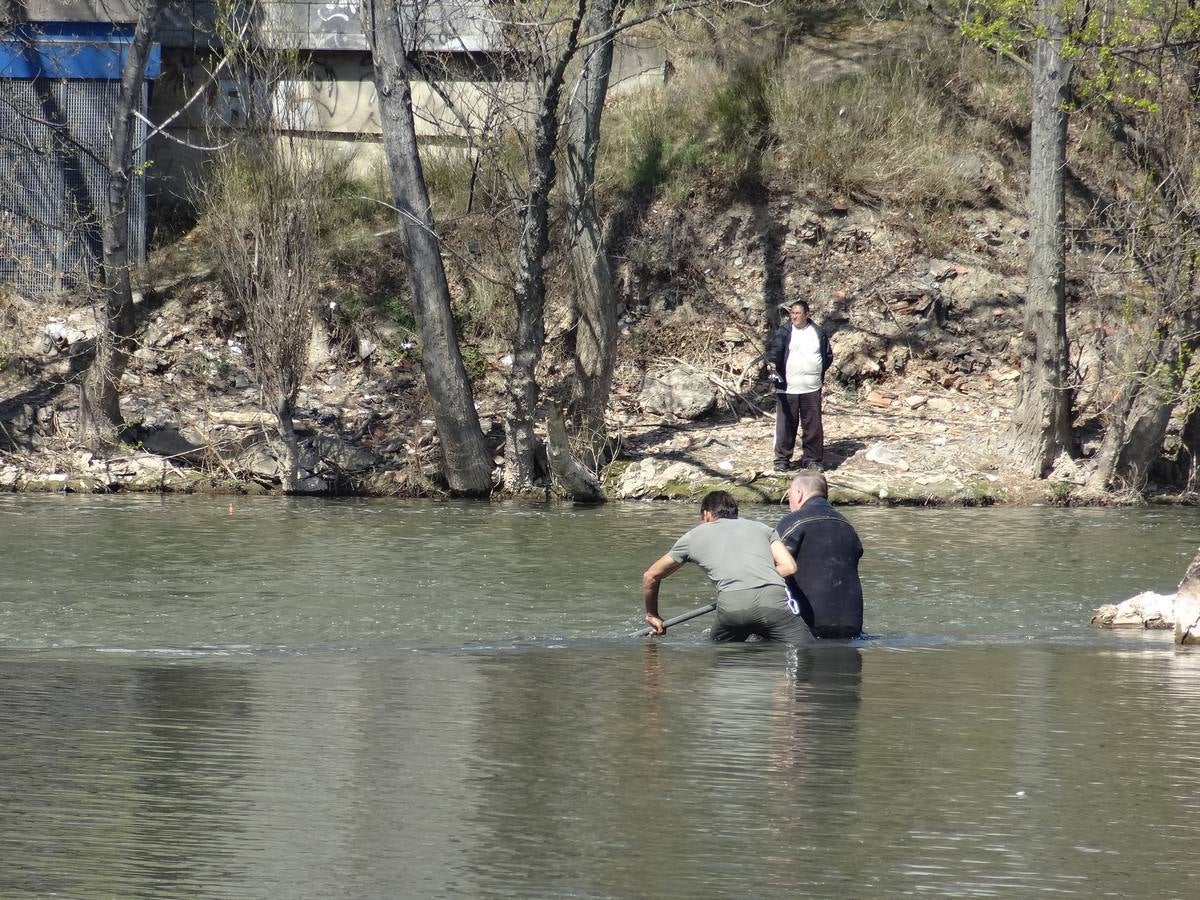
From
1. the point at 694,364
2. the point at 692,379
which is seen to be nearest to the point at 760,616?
the point at 692,379

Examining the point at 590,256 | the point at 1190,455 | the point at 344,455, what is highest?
the point at 590,256

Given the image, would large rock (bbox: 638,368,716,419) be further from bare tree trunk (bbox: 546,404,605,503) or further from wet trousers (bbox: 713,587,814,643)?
wet trousers (bbox: 713,587,814,643)

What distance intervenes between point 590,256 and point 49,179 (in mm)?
8419

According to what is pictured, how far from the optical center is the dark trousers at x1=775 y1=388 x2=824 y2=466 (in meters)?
19.3

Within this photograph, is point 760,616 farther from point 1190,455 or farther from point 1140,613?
point 1190,455

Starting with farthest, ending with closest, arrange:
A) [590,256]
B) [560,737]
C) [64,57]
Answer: [64,57]
[590,256]
[560,737]

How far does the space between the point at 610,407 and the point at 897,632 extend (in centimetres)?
1055

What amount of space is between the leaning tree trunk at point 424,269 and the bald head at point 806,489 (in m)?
9.31

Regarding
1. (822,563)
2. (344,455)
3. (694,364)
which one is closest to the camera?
(822,563)

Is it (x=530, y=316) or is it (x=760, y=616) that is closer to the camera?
(x=760, y=616)

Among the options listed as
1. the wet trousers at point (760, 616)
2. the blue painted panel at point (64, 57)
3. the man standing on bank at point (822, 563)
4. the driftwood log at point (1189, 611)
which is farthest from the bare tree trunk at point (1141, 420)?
the blue painted panel at point (64, 57)

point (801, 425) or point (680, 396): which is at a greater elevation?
point (680, 396)

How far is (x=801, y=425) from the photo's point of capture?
1989 cm

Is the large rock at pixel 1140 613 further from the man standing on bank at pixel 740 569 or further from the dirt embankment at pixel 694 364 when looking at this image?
the dirt embankment at pixel 694 364
